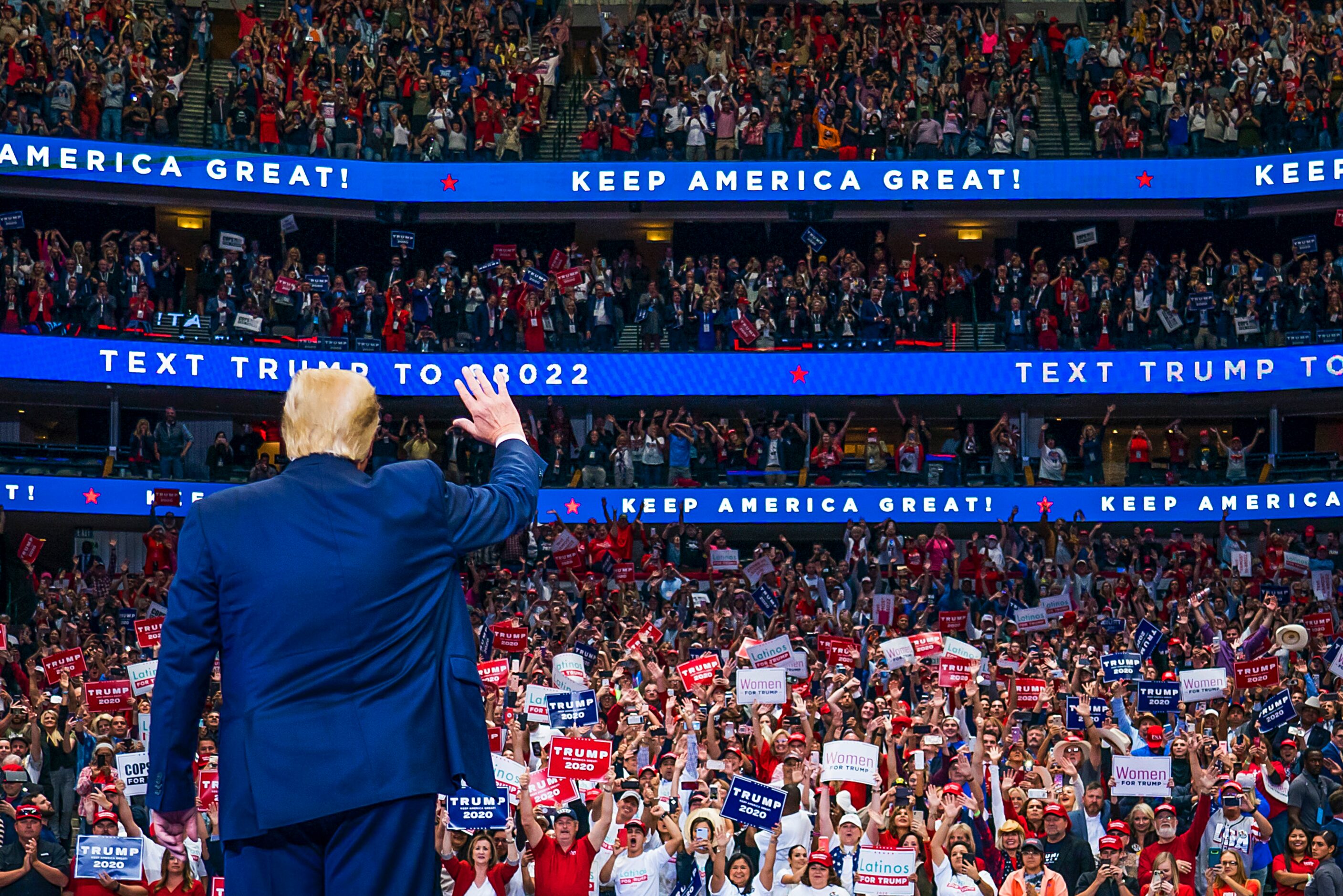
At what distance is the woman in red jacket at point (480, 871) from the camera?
41.7 ft

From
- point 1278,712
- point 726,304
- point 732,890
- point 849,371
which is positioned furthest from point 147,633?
point 849,371

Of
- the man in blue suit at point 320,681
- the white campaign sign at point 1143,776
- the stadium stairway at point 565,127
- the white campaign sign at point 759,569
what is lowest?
the white campaign sign at point 1143,776

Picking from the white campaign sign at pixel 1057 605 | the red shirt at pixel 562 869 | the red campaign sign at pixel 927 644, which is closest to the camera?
the red shirt at pixel 562 869

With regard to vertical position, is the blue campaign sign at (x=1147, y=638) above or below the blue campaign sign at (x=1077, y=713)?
above

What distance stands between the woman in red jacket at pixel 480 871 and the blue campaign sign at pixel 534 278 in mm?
20286

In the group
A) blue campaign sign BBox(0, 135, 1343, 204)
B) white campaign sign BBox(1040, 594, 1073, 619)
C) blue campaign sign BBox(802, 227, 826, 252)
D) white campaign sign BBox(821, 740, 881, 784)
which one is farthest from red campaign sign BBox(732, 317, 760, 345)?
white campaign sign BBox(821, 740, 881, 784)

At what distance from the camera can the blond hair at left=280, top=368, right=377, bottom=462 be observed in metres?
3.40

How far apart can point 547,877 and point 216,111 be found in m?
23.4

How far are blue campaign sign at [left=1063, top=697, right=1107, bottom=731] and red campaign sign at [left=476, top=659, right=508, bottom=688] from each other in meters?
5.48

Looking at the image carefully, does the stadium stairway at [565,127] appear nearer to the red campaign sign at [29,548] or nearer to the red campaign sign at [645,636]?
the red campaign sign at [29,548]

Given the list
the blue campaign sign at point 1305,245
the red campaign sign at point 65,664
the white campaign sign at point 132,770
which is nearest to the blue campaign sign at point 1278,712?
the white campaign sign at point 132,770

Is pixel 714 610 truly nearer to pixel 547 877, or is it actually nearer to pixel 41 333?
pixel 547 877

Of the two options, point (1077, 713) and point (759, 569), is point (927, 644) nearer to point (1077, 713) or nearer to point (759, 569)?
point (1077, 713)

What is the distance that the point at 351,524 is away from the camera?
3.33 m
